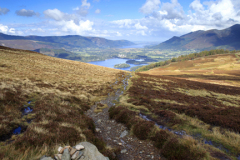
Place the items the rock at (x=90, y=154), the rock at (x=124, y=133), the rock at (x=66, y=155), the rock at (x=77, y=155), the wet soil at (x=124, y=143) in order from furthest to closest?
the rock at (x=124, y=133) < the wet soil at (x=124, y=143) < the rock at (x=90, y=154) < the rock at (x=77, y=155) < the rock at (x=66, y=155)

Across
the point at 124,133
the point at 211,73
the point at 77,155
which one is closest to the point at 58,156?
the point at 77,155

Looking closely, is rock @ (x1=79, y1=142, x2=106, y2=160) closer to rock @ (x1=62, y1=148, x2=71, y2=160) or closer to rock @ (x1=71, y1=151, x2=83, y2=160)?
rock @ (x1=71, y1=151, x2=83, y2=160)

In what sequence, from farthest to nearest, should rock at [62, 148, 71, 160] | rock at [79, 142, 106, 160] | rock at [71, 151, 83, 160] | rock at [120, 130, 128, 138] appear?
rock at [120, 130, 128, 138], rock at [79, 142, 106, 160], rock at [71, 151, 83, 160], rock at [62, 148, 71, 160]

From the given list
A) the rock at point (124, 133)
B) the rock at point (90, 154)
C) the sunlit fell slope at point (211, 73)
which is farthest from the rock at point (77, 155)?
the sunlit fell slope at point (211, 73)

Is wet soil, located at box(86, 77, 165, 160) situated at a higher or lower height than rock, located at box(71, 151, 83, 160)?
lower

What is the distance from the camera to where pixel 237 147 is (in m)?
6.91

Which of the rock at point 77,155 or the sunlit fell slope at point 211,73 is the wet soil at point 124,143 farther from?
the sunlit fell slope at point 211,73

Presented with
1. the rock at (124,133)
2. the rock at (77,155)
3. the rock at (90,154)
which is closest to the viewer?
the rock at (77,155)

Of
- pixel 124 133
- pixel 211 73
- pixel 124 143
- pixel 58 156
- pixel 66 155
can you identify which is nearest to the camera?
pixel 66 155

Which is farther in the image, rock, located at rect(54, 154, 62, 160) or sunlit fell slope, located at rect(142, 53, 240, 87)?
sunlit fell slope, located at rect(142, 53, 240, 87)

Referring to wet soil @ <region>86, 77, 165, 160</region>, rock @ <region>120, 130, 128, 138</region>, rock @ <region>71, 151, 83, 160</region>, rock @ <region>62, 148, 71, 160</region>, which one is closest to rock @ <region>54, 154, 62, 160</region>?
rock @ <region>62, 148, 71, 160</region>

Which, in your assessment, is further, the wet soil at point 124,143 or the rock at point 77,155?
the wet soil at point 124,143

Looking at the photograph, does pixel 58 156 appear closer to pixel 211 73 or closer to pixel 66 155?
pixel 66 155

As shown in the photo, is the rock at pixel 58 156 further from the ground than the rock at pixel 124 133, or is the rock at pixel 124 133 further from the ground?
the rock at pixel 58 156
